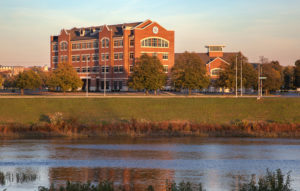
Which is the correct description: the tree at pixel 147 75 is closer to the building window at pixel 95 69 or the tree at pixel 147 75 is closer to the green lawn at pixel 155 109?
the building window at pixel 95 69

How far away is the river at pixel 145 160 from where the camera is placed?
29.5 meters

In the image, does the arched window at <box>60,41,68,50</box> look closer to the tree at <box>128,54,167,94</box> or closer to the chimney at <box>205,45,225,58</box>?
the tree at <box>128,54,167,94</box>

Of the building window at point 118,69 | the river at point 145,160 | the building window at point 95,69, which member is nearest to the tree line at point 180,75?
the building window at point 118,69

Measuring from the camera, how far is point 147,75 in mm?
110125

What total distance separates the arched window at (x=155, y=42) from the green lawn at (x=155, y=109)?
60.7 meters

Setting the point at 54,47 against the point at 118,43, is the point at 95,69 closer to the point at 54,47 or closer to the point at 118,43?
the point at 118,43

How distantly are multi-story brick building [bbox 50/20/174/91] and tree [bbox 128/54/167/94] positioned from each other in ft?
55.6

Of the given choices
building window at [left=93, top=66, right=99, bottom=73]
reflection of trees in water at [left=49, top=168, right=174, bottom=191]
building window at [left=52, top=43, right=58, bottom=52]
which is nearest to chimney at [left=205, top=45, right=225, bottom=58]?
building window at [left=93, top=66, right=99, bottom=73]

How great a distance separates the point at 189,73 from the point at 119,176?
79.7m

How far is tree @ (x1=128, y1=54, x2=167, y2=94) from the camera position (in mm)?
110188

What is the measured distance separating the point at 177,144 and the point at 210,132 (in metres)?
8.82

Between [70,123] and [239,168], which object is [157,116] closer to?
[70,123]

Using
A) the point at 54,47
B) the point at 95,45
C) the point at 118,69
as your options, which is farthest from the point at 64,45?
the point at 118,69

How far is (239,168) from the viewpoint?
34.0 m
